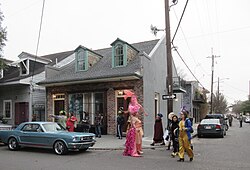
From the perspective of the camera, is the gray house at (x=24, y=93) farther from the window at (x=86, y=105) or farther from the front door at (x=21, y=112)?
the window at (x=86, y=105)

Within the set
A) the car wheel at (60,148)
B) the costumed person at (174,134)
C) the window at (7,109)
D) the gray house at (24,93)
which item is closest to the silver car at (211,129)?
the costumed person at (174,134)

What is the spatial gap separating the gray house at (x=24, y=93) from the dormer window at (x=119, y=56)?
7.20 meters

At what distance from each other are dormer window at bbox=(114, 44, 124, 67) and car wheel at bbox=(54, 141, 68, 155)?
8.74 metres

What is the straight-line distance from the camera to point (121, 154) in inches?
441

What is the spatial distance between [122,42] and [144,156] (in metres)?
9.70

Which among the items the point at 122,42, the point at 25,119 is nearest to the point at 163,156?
the point at 122,42

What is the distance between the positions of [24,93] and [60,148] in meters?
12.8

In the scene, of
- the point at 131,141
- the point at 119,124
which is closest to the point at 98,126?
the point at 119,124

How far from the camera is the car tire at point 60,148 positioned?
10.9 meters

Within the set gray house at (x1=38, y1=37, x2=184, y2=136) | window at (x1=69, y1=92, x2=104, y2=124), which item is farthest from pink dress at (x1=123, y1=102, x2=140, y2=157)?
window at (x1=69, y1=92, x2=104, y2=124)

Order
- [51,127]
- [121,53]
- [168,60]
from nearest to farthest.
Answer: [51,127], [168,60], [121,53]

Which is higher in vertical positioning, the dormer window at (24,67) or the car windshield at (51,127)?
the dormer window at (24,67)

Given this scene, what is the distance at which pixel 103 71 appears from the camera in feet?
60.4

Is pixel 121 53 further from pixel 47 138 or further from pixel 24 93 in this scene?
pixel 24 93
